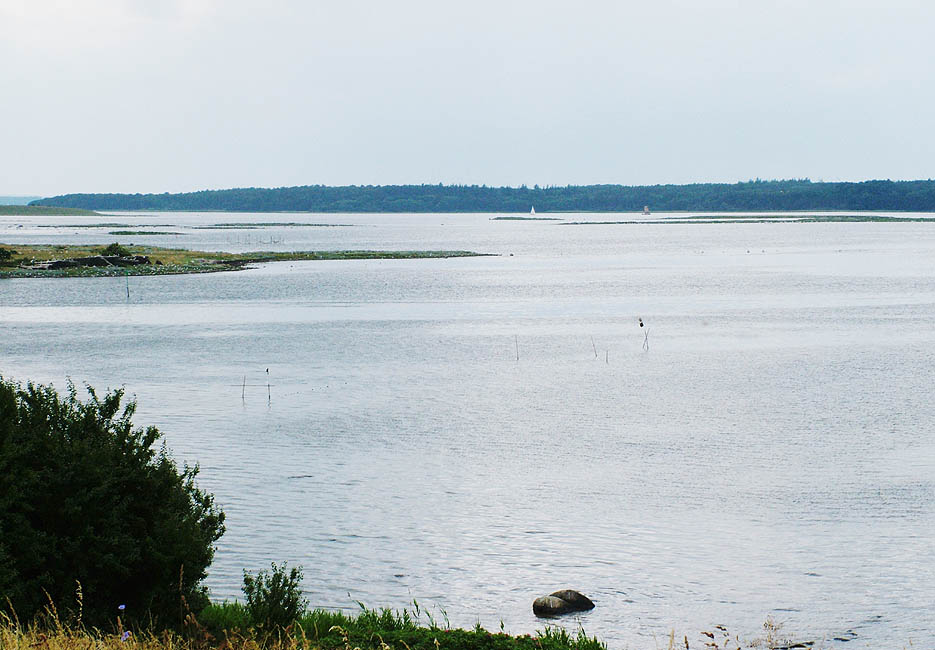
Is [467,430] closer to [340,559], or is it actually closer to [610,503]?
[610,503]

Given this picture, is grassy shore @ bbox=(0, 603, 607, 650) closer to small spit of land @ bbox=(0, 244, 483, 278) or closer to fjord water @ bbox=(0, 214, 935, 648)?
fjord water @ bbox=(0, 214, 935, 648)

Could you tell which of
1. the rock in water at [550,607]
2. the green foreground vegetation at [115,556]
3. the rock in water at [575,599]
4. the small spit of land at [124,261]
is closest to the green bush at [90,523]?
the green foreground vegetation at [115,556]

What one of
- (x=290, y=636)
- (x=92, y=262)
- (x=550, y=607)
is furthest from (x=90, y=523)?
(x=92, y=262)

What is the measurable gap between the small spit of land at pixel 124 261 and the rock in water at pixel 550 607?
66.3 m

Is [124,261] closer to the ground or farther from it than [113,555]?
closer to the ground

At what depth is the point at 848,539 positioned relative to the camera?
16031 millimetres

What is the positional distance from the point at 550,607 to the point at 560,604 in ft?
0.44

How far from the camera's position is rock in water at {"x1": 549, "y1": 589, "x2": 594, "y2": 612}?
13469 millimetres

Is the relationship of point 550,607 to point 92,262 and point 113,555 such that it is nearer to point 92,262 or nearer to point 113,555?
point 113,555

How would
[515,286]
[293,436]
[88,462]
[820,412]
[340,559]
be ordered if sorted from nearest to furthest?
1. [88,462]
2. [340,559]
3. [293,436]
4. [820,412]
5. [515,286]

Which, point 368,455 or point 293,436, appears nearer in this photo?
point 368,455

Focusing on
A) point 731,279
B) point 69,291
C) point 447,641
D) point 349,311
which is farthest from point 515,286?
point 447,641

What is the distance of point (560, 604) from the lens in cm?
1344

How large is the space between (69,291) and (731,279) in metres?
41.5
